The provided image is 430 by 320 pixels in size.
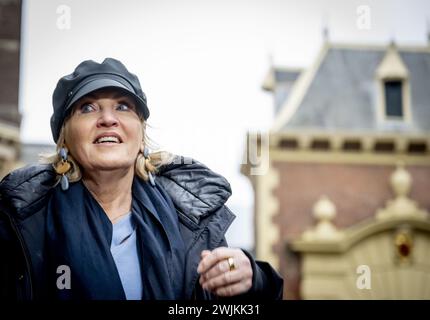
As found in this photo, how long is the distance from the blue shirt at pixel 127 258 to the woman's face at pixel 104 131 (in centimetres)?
13

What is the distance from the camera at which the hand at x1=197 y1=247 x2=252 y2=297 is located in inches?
51.4

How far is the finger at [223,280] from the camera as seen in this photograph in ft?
4.31

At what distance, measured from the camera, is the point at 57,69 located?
2213 millimetres

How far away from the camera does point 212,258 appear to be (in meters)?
1.30

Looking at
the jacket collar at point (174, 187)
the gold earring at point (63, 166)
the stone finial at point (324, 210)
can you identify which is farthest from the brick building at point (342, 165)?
the gold earring at point (63, 166)

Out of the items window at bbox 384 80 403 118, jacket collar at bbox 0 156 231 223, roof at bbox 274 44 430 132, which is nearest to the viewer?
jacket collar at bbox 0 156 231 223

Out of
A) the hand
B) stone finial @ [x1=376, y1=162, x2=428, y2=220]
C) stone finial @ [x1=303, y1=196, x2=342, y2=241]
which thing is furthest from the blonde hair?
stone finial @ [x1=376, y1=162, x2=428, y2=220]

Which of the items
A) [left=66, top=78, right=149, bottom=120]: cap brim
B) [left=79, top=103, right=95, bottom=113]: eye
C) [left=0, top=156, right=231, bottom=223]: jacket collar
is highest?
[left=66, top=78, right=149, bottom=120]: cap brim

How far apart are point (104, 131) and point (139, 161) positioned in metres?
0.10

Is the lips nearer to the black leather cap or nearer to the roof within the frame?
the black leather cap

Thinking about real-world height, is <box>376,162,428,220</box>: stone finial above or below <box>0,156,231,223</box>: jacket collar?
above

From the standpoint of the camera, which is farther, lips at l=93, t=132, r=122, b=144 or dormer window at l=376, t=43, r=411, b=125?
dormer window at l=376, t=43, r=411, b=125

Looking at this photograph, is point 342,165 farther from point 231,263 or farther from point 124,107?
point 231,263

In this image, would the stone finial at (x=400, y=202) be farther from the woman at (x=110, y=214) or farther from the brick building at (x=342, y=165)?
the woman at (x=110, y=214)
